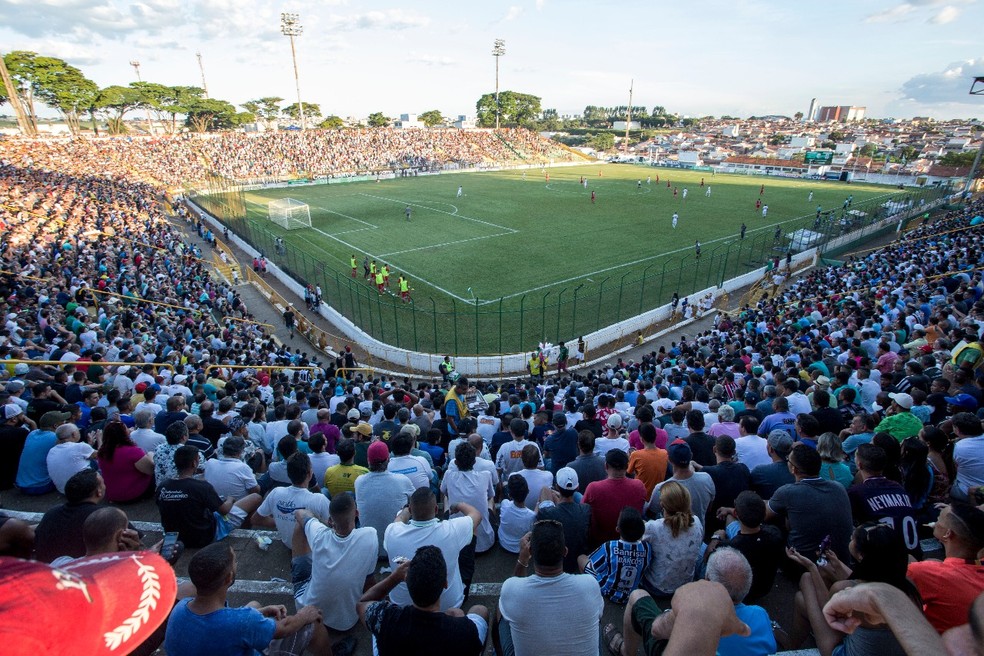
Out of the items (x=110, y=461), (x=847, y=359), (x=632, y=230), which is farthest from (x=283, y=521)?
(x=632, y=230)

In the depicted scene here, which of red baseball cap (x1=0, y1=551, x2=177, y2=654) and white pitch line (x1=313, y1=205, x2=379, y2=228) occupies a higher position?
red baseball cap (x1=0, y1=551, x2=177, y2=654)

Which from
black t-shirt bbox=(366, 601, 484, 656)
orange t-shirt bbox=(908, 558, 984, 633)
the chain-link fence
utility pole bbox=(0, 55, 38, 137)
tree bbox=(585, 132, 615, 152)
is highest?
utility pole bbox=(0, 55, 38, 137)

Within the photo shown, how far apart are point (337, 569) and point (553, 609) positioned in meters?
1.86

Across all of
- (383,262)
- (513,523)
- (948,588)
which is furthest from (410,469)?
(383,262)

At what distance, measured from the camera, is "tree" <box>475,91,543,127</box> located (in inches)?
4643

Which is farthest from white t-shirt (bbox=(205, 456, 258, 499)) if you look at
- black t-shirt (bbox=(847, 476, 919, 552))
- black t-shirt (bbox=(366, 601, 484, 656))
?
black t-shirt (bbox=(847, 476, 919, 552))

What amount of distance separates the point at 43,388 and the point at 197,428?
140 inches

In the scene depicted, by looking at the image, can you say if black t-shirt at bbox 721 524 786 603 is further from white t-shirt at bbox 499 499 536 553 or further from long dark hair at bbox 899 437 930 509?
long dark hair at bbox 899 437 930 509

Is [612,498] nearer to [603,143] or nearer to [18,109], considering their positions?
[18,109]

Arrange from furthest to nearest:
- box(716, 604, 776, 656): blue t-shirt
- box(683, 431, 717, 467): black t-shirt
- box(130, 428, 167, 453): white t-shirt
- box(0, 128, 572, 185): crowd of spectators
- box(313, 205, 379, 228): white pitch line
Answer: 1. box(0, 128, 572, 185): crowd of spectators
2. box(313, 205, 379, 228): white pitch line
3. box(130, 428, 167, 453): white t-shirt
4. box(683, 431, 717, 467): black t-shirt
5. box(716, 604, 776, 656): blue t-shirt

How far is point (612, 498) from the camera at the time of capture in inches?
200

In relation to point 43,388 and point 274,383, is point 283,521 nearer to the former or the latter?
point 43,388

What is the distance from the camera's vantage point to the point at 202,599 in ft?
10.7

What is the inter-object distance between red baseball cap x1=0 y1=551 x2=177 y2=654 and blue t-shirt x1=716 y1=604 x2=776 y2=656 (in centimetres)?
176
